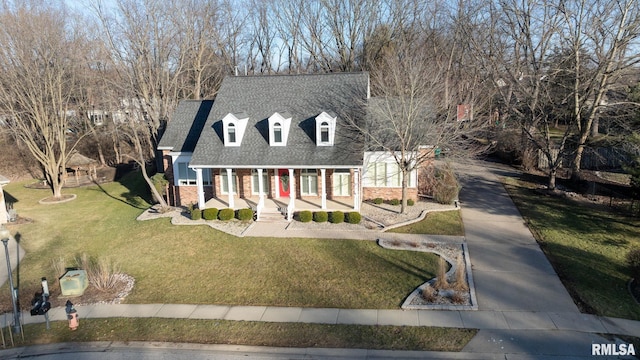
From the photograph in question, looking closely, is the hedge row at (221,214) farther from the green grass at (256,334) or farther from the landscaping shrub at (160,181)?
the green grass at (256,334)

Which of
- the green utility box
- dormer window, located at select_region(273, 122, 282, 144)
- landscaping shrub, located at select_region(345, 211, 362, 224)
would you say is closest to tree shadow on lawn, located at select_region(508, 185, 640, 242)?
landscaping shrub, located at select_region(345, 211, 362, 224)

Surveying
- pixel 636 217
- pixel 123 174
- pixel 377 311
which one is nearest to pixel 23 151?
pixel 123 174

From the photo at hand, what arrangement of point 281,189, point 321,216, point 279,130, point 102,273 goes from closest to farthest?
point 102,273, point 321,216, point 279,130, point 281,189

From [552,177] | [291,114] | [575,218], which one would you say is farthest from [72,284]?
[552,177]

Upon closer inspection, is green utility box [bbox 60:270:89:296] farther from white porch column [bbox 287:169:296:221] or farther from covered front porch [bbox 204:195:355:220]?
white porch column [bbox 287:169:296:221]

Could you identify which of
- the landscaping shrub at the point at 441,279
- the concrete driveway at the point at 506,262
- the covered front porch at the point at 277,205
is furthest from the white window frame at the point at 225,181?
the landscaping shrub at the point at 441,279

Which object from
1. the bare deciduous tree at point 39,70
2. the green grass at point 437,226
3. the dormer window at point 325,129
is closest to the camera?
the green grass at point 437,226

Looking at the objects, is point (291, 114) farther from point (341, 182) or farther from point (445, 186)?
point (445, 186)
